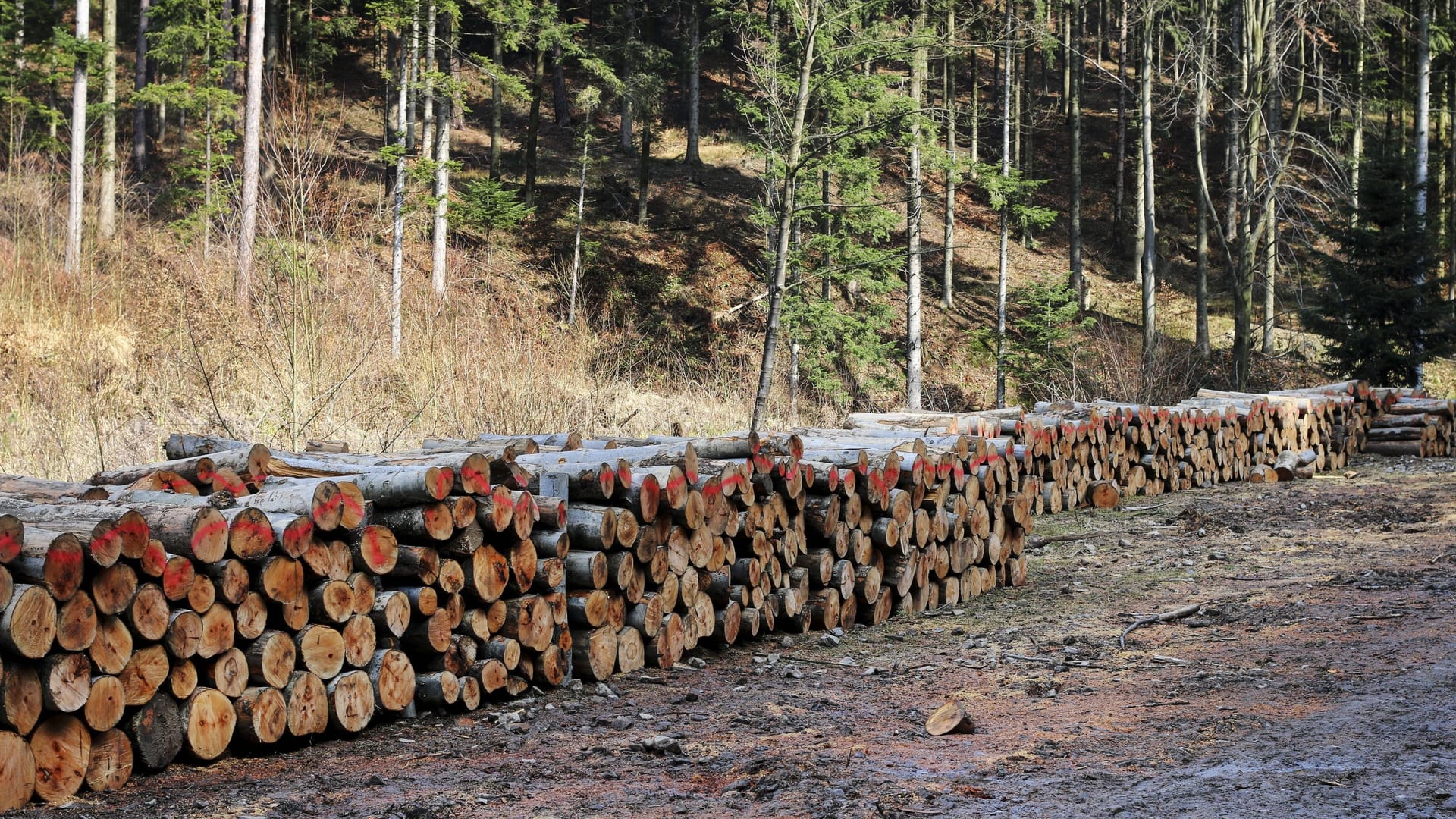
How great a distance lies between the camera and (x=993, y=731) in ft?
15.1

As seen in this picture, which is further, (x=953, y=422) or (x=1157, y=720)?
(x=953, y=422)

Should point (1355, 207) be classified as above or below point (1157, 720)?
above

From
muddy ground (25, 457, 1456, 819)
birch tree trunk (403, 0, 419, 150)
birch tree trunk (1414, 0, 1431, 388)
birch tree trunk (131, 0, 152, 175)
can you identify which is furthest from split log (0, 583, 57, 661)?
birch tree trunk (131, 0, 152, 175)

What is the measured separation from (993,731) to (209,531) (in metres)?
3.21

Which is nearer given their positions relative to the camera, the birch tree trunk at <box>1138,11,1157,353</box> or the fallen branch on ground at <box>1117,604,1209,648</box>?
the fallen branch on ground at <box>1117,604,1209,648</box>

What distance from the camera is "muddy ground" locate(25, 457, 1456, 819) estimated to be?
360cm

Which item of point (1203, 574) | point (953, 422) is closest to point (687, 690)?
point (1203, 574)

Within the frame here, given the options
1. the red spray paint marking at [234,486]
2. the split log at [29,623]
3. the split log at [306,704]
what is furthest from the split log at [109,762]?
the red spray paint marking at [234,486]

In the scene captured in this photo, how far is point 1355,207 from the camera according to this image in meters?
22.2

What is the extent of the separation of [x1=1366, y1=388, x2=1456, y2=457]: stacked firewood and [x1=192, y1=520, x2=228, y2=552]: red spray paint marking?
18.1 meters

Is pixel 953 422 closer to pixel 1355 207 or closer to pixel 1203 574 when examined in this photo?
pixel 1203 574

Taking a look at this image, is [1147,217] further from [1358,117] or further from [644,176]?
[644,176]

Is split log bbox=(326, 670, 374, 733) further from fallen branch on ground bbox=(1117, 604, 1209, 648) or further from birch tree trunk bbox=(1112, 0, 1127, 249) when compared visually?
birch tree trunk bbox=(1112, 0, 1127, 249)

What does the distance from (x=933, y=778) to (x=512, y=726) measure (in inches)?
72.3
